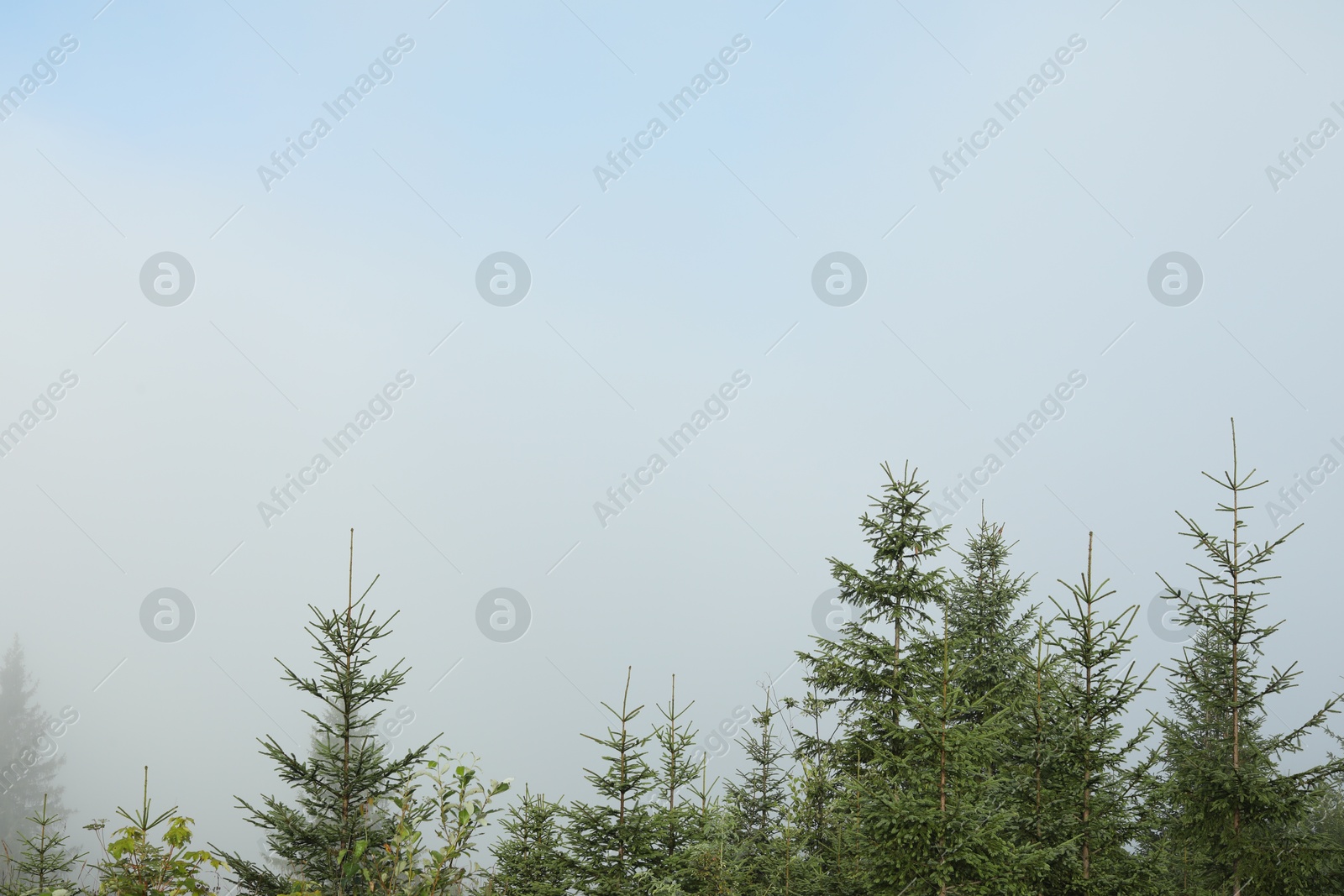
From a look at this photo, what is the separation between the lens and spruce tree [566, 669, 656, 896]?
381 inches

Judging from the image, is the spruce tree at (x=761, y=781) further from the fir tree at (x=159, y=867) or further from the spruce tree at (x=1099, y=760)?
the fir tree at (x=159, y=867)

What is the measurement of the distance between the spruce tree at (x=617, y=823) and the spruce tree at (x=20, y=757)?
2222 inches

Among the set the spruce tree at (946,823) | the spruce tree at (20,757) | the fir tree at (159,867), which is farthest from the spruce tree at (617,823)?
the spruce tree at (20,757)

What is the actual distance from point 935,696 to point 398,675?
18.5ft

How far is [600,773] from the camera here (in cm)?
1004

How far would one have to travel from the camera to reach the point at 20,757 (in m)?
55.9

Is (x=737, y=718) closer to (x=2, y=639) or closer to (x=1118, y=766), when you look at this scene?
(x=1118, y=766)

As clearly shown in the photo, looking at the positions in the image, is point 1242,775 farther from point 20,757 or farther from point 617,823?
point 20,757

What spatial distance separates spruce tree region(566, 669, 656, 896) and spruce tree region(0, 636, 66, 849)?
56435 millimetres

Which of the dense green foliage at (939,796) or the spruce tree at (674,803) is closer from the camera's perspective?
the dense green foliage at (939,796)

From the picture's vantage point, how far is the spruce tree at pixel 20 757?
52219 millimetres

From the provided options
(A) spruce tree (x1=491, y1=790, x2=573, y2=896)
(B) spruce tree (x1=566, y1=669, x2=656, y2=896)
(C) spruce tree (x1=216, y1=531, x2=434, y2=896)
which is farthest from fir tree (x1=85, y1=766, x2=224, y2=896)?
(B) spruce tree (x1=566, y1=669, x2=656, y2=896)

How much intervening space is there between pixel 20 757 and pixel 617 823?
6820 centimetres

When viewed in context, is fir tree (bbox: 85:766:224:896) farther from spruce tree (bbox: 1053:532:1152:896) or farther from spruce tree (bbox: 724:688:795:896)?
spruce tree (bbox: 724:688:795:896)
